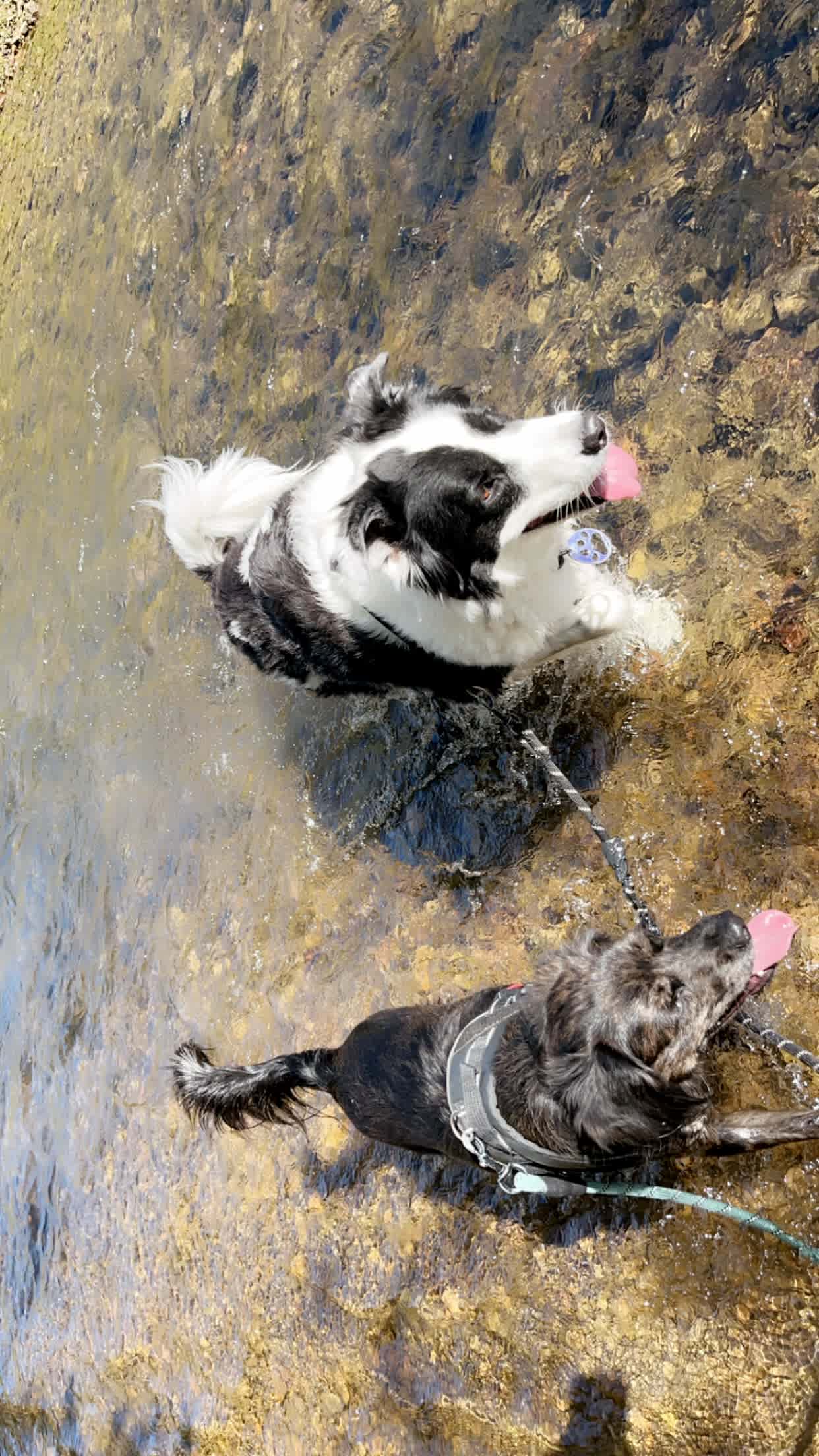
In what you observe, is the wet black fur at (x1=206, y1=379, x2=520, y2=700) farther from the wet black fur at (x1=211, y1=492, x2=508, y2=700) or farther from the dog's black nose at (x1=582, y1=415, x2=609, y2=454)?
the dog's black nose at (x1=582, y1=415, x2=609, y2=454)

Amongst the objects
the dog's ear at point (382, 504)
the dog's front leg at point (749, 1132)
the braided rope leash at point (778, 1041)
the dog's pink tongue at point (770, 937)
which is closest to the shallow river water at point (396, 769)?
the braided rope leash at point (778, 1041)

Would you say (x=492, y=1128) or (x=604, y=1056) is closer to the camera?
(x=604, y=1056)

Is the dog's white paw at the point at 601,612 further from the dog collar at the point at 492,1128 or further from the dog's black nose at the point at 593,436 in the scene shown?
the dog collar at the point at 492,1128

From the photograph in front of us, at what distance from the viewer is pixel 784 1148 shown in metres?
3.50

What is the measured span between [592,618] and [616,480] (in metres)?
0.72

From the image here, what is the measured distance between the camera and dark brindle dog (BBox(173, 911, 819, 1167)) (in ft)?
10.0

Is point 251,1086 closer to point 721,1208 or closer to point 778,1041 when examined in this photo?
point 721,1208

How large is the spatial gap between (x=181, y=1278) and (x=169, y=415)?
18.2ft

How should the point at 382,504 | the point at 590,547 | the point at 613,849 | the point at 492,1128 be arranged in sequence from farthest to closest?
the point at 590,547 → the point at 613,849 → the point at 382,504 → the point at 492,1128

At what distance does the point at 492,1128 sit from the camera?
3318 mm

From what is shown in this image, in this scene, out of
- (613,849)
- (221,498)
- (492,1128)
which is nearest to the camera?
(492,1128)

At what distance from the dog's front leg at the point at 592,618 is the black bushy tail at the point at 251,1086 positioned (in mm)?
2123

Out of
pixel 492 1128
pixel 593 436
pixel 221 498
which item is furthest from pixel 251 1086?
pixel 593 436

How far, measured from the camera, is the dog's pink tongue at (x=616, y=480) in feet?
11.4
